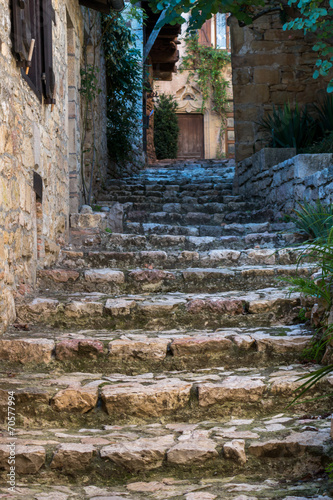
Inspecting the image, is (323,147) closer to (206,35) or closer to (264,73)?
(264,73)

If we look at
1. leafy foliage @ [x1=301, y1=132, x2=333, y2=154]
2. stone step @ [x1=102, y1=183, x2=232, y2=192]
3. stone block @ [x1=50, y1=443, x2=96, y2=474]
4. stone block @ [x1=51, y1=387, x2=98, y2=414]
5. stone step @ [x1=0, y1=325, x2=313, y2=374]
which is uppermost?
leafy foliage @ [x1=301, y1=132, x2=333, y2=154]

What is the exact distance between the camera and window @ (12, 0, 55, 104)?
9.68ft

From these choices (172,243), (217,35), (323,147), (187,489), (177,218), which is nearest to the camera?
(187,489)

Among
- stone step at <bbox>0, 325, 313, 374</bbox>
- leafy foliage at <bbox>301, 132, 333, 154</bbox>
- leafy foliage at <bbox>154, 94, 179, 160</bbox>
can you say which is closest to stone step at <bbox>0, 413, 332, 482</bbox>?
stone step at <bbox>0, 325, 313, 374</bbox>

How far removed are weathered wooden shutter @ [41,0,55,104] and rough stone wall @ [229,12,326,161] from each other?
4.01m

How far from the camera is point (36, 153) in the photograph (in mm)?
3492

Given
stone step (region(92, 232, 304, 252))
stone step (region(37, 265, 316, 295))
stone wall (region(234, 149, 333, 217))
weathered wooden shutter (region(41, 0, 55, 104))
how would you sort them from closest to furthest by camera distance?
stone step (region(37, 265, 316, 295)) → weathered wooden shutter (region(41, 0, 55, 104)) → stone step (region(92, 232, 304, 252)) → stone wall (region(234, 149, 333, 217))

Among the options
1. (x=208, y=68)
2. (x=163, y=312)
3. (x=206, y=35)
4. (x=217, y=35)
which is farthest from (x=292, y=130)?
(x=217, y=35)

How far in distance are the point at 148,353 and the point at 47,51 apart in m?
2.29

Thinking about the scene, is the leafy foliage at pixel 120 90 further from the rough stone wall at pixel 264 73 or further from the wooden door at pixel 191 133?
the wooden door at pixel 191 133

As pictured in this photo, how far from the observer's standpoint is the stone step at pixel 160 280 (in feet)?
11.9

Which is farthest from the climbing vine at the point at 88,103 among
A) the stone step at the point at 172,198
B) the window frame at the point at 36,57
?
the window frame at the point at 36,57

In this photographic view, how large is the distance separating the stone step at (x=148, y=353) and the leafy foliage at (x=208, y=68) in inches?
548

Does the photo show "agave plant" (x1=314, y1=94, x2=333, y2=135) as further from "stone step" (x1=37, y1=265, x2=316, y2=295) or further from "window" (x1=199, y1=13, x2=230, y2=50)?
"window" (x1=199, y1=13, x2=230, y2=50)
